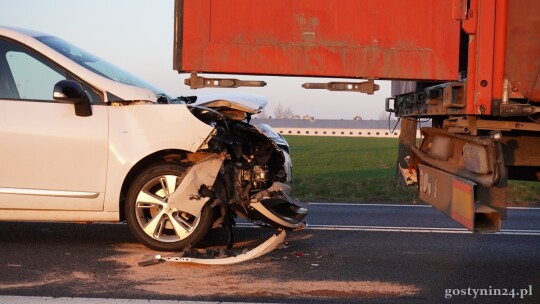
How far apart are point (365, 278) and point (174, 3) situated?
2669 mm

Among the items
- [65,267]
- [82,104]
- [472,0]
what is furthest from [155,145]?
[472,0]

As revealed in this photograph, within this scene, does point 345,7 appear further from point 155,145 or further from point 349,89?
point 155,145

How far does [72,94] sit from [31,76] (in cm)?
59

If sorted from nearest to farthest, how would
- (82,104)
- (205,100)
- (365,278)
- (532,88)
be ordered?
1. (532,88)
2. (365,278)
3. (82,104)
4. (205,100)

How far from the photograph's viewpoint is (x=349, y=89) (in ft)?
Answer: 17.2

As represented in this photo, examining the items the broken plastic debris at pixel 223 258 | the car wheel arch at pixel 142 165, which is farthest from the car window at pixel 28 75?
the broken plastic debris at pixel 223 258

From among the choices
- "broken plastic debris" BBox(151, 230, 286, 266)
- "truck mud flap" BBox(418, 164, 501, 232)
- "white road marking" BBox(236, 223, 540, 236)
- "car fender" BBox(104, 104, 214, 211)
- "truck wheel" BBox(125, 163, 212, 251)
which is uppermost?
"car fender" BBox(104, 104, 214, 211)

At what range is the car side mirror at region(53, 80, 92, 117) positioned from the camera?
21.4 ft

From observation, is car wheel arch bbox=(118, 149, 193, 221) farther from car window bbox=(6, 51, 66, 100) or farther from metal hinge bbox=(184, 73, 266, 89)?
metal hinge bbox=(184, 73, 266, 89)

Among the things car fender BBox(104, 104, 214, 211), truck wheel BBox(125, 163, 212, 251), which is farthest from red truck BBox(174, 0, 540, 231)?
truck wheel BBox(125, 163, 212, 251)

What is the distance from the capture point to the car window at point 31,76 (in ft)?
22.2

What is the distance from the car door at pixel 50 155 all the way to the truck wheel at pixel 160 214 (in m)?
0.32

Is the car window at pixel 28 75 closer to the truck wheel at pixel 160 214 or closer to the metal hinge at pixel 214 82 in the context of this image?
the truck wheel at pixel 160 214

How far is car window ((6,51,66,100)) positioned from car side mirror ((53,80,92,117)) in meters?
0.24
